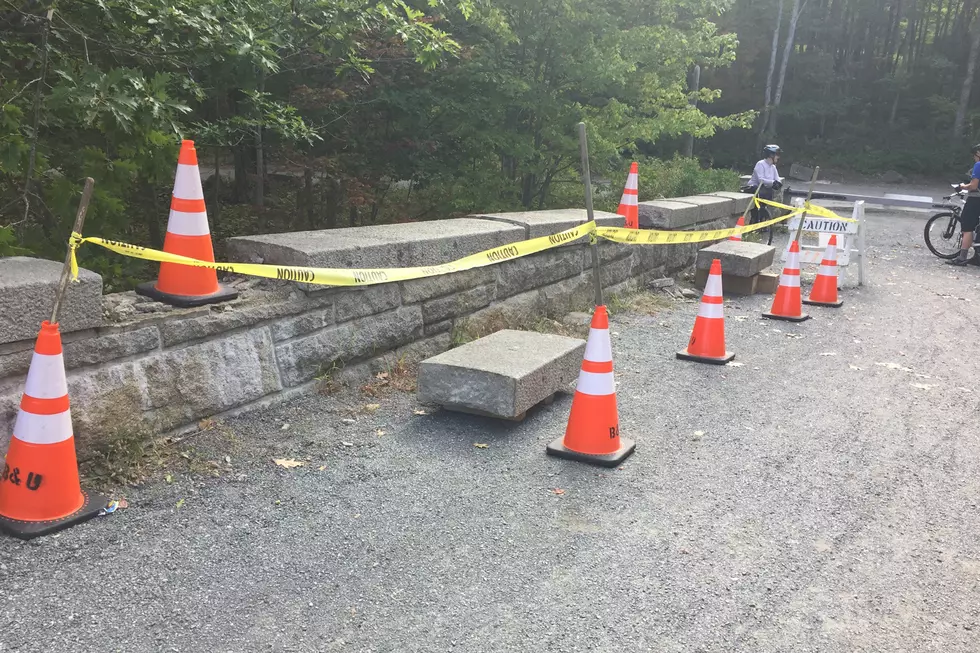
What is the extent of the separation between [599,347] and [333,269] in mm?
1608

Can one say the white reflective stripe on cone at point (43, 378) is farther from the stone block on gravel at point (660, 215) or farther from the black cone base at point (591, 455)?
the stone block on gravel at point (660, 215)

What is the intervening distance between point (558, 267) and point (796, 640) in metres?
4.60

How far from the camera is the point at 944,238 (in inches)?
499

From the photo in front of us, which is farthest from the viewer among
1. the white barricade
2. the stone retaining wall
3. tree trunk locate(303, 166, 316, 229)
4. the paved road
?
the white barricade

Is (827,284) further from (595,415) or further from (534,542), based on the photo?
(534,542)

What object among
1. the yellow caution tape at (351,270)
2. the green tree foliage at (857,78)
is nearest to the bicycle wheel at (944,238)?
the yellow caution tape at (351,270)

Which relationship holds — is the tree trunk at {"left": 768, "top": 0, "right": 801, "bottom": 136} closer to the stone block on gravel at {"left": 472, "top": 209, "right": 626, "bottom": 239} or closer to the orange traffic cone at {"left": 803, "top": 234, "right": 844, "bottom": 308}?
the orange traffic cone at {"left": 803, "top": 234, "right": 844, "bottom": 308}

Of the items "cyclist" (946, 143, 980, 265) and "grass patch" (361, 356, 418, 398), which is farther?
"cyclist" (946, 143, 980, 265)

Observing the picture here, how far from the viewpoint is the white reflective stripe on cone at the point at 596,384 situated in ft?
13.5

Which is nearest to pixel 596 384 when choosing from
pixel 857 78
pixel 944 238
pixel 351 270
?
pixel 351 270

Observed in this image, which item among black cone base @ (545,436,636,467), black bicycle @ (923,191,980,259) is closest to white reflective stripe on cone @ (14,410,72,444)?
black cone base @ (545,436,636,467)

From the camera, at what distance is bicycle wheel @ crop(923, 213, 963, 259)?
12488 mm

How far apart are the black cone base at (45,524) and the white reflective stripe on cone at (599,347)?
249 centimetres

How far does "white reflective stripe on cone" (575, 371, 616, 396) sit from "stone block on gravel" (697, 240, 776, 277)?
5.28 m
